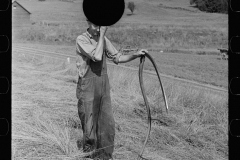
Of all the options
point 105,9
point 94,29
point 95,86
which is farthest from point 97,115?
point 105,9

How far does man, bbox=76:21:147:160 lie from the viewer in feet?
9.97

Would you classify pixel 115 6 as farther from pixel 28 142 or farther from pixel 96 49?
pixel 28 142

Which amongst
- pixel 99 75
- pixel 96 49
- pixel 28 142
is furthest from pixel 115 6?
pixel 28 142

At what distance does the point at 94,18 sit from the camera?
2.57 m

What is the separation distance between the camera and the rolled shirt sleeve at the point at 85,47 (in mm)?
2980

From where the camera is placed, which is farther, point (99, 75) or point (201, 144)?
point (201, 144)

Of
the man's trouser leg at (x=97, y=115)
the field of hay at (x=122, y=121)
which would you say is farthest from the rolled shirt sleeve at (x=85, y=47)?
the field of hay at (x=122, y=121)

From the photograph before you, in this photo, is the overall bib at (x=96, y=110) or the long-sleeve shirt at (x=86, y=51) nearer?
the long-sleeve shirt at (x=86, y=51)

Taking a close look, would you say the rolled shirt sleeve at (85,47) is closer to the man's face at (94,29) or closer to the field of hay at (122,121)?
the man's face at (94,29)

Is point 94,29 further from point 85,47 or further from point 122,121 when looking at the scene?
point 122,121

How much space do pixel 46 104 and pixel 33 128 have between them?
3.71 feet

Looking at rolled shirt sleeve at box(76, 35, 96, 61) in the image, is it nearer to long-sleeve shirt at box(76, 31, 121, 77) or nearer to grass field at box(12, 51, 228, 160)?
long-sleeve shirt at box(76, 31, 121, 77)

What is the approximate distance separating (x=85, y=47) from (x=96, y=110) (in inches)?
23.0

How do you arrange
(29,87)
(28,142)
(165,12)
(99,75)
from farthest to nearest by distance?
(165,12) < (29,87) < (28,142) < (99,75)
